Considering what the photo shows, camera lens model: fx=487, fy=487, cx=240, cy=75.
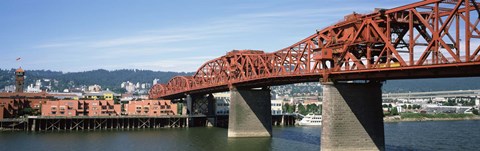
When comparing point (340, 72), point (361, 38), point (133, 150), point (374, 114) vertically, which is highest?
point (361, 38)

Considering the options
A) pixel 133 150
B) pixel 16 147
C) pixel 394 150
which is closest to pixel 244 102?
pixel 133 150

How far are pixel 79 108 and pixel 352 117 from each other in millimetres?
74943

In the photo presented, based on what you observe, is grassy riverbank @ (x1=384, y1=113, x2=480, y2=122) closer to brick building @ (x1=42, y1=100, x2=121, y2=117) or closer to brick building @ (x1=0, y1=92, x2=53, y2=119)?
brick building @ (x1=42, y1=100, x2=121, y2=117)

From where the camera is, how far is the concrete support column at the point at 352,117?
181 feet

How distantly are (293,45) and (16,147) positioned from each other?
43413 millimetres

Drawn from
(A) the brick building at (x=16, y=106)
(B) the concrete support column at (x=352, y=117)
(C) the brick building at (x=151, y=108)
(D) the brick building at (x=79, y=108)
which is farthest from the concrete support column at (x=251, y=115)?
(A) the brick building at (x=16, y=106)

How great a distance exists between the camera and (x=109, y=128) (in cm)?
11219

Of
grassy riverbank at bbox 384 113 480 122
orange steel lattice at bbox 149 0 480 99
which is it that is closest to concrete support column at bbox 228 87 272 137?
orange steel lattice at bbox 149 0 480 99

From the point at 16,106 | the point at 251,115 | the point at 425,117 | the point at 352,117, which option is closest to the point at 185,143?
the point at 251,115

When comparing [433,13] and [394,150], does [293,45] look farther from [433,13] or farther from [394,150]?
[433,13]

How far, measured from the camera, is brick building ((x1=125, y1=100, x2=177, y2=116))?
123 metres

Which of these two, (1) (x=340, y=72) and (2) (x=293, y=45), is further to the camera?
(2) (x=293, y=45)

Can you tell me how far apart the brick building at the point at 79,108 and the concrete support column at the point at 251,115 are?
132 ft

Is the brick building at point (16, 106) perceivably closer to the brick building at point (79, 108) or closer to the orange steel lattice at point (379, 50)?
the brick building at point (79, 108)
